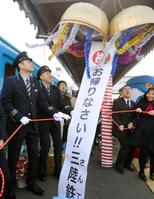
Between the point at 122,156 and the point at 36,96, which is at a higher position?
the point at 36,96

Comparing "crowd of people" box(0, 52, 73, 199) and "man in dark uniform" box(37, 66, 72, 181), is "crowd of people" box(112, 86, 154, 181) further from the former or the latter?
"crowd of people" box(0, 52, 73, 199)

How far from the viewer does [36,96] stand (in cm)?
441

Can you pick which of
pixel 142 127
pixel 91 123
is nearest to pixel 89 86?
pixel 91 123

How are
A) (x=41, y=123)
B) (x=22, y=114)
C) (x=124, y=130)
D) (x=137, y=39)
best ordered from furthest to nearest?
(x=124, y=130) → (x=41, y=123) → (x=22, y=114) → (x=137, y=39)

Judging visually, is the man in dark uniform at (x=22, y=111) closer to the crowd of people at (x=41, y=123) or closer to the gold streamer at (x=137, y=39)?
the crowd of people at (x=41, y=123)

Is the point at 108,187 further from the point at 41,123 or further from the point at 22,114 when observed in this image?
the point at 22,114

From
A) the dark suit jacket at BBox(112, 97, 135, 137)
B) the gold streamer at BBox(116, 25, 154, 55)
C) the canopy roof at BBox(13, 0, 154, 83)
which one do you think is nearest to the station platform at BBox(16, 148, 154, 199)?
the dark suit jacket at BBox(112, 97, 135, 137)

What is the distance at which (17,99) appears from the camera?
13.5ft

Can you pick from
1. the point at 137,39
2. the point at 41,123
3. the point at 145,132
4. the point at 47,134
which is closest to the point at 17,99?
the point at 41,123

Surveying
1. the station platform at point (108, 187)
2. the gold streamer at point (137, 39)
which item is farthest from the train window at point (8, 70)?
the gold streamer at point (137, 39)

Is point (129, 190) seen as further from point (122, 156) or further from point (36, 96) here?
point (36, 96)

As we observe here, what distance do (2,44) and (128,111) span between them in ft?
8.32

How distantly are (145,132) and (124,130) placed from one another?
75 cm

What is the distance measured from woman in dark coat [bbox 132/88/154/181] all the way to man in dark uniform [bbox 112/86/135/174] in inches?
14.7
